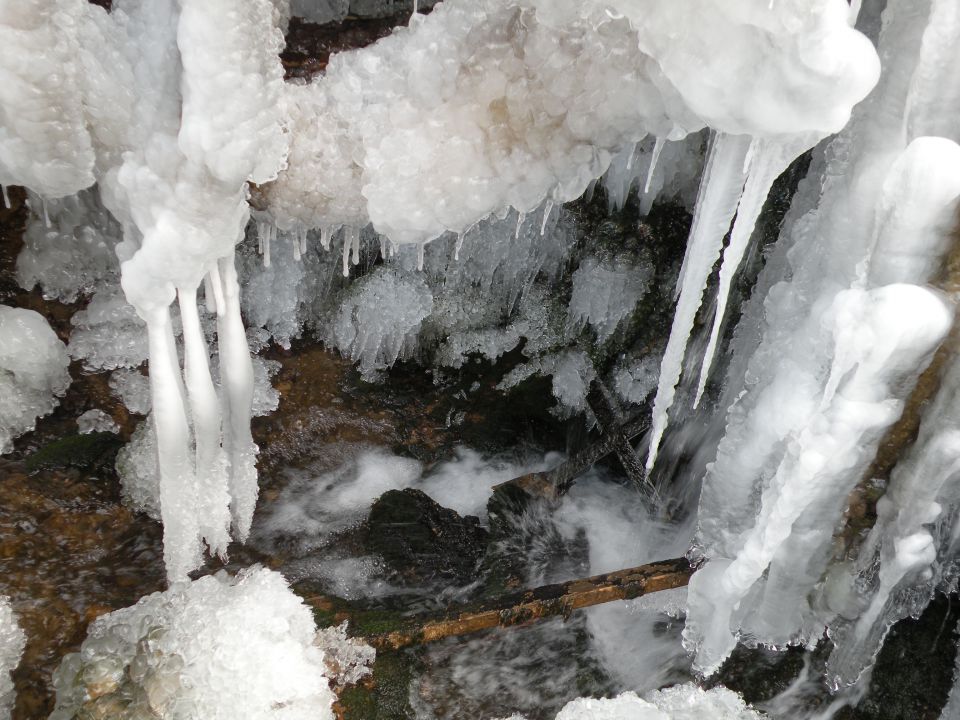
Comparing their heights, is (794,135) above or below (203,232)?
above

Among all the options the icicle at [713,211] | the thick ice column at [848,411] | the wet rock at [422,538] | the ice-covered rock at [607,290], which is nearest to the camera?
the thick ice column at [848,411]

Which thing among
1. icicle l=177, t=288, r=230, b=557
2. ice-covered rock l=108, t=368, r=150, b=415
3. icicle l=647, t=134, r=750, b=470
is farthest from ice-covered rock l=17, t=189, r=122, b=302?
icicle l=647, t=134, r=750, b=470

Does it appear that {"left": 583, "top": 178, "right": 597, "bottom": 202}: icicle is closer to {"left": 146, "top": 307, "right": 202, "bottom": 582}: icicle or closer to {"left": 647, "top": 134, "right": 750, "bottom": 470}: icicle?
{"left": 647, "top": 134, "right": 750, "bottom": 470}: icicle

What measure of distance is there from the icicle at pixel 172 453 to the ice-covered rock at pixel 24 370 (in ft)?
3.62

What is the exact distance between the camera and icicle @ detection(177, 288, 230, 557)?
9.11 ft

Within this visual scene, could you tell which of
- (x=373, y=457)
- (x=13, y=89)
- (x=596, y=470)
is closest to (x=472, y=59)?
(x=13, y=89)

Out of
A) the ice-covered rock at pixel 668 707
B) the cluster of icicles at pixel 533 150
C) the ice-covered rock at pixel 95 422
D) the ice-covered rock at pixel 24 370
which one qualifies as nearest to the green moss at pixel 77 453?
the ice-covered rock at pixel 95 422

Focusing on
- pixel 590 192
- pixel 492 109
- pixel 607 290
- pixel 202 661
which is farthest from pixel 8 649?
pixel 590 192

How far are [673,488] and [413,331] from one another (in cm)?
171

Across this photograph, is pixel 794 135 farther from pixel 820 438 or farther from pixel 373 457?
pixel 373 457

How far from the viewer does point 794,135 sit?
2.23 meters

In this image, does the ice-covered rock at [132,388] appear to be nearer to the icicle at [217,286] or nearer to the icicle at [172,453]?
the icicle at [172,453]

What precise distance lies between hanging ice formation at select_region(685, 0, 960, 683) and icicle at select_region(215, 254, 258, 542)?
1850mm

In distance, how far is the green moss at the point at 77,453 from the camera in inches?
141
